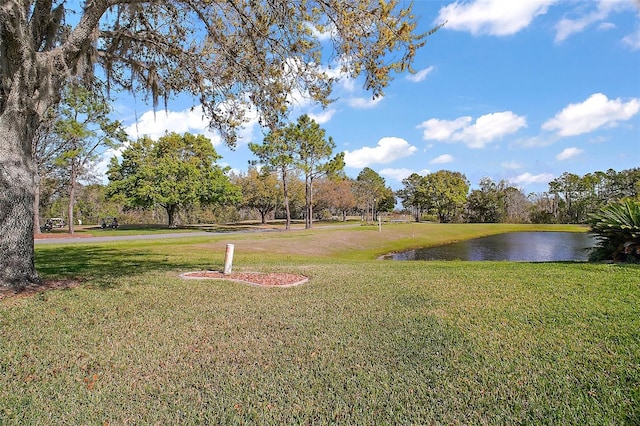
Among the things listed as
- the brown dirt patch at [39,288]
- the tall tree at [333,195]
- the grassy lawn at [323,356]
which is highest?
the tall tree at [333,195]

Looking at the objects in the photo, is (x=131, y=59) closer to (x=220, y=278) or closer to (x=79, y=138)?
(x=220, y=278)

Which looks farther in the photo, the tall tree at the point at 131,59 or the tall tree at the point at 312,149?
the tall tree at the point at 312,149

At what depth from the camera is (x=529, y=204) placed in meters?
63.2

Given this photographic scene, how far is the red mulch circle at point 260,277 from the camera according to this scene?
676 cm

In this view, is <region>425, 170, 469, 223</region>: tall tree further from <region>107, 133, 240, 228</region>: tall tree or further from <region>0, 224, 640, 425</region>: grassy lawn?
<region>0, 224, 640, 425</region>: grassy lawn

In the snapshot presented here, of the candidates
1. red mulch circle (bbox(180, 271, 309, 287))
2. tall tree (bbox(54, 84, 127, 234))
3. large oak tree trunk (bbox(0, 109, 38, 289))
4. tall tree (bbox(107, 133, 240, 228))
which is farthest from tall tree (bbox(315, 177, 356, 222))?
large oak tree trunk (bbox(0, 109, 38, 289))

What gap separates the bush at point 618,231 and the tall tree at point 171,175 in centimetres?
2984

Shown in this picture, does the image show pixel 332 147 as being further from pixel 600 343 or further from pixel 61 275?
pixel 600 343

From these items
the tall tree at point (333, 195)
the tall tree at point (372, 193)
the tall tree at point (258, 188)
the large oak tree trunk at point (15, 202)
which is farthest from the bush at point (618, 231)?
the tall tree at point (372, 193)

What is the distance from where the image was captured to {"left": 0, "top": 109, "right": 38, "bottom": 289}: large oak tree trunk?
5.44m

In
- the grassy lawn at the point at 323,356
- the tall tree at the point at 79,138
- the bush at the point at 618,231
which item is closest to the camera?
the grassy lawn at the point at 323,356

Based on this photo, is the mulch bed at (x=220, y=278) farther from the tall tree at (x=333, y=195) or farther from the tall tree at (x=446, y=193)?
the tall tree at (x=446, y=193)

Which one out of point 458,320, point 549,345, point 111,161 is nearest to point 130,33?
point 458,320

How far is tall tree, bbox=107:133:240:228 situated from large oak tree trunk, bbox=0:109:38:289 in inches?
1069
